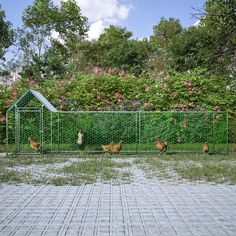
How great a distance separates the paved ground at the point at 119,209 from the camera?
520 cm

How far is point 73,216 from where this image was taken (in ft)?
19.3

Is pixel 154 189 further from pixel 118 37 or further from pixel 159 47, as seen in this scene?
pixel 118 37

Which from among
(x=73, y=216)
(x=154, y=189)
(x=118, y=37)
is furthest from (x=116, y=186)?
(x=118, y=37)

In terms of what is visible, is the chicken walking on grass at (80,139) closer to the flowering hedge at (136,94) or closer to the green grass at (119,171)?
the green grass at (119,171)

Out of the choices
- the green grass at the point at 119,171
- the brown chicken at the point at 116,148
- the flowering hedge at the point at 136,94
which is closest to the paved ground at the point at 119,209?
→ the green grass at the point at 119,171

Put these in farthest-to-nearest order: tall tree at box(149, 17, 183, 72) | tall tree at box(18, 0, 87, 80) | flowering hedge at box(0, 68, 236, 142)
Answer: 1. tall tree at box(149, 17, 183, 72)
2. tall tree at box(18, 0, 87, 80)
3. flowering hedge at box(0, 68, 236, 142)

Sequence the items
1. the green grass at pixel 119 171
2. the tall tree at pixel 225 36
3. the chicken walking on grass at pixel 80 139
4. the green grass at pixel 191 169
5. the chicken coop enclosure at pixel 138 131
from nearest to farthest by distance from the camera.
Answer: the tall tree at pixel 225 36
the green grass at pixel 119 171
the green grass at pixel 191 169
the chicken walking on grass at pixel 80 139
the chicken coop enclosure at pixel 138 131

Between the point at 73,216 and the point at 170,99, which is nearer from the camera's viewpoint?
the point at 73,216

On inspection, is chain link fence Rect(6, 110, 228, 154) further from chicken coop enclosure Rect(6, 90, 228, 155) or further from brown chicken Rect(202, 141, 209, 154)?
brown chicken Rect(202, 141, 209, 154)

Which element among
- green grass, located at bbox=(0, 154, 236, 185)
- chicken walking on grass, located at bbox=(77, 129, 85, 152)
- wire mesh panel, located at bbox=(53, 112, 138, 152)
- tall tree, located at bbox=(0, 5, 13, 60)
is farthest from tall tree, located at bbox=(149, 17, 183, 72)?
green grass, located at bbox=(0, 154, 236, 185)

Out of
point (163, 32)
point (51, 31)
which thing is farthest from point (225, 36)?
point (163, 32)

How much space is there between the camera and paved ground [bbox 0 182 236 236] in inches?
205

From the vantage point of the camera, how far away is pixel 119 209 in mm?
6309

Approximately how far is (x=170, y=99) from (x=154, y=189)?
1060 centimetres
